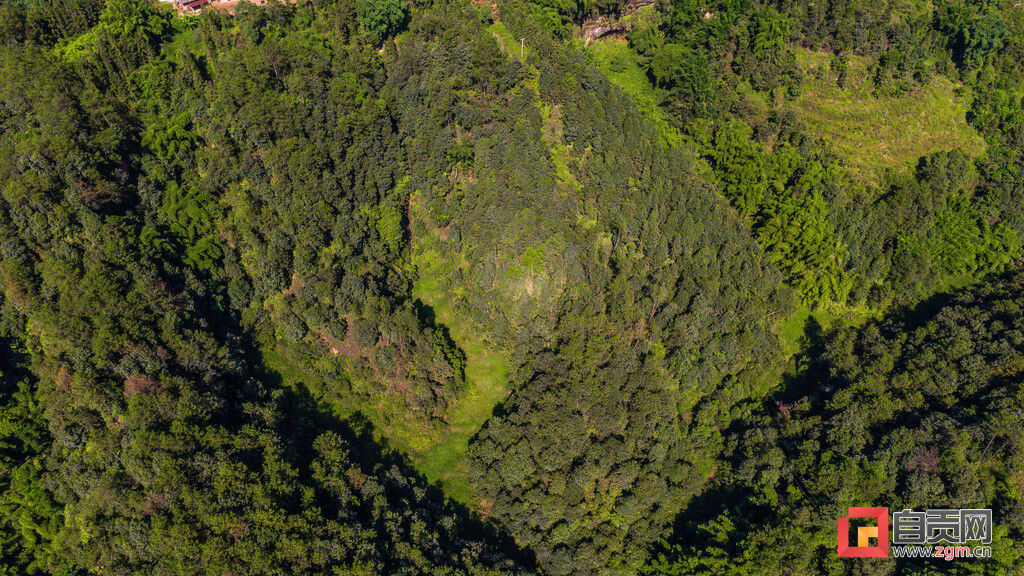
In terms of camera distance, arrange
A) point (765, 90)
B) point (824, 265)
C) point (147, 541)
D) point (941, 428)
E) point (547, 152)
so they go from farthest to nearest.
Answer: point (765, 90) → point (824, 265) → point (547, 152) → point (941, 428) → point (147, 541)

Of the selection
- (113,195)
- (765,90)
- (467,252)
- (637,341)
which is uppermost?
(765,90)

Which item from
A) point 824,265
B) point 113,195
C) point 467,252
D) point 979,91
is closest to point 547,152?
point 467,252

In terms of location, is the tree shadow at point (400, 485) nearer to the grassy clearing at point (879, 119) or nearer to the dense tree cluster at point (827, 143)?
the dense tree cluster at point (827, 143)

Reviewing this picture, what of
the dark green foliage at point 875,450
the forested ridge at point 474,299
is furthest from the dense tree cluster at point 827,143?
the dark green foliage at point 875,450

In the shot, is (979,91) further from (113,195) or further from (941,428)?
(113,195)

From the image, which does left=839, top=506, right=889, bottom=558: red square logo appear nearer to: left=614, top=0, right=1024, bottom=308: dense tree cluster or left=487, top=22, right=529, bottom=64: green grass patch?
left=614, top=0, right=1024, bottom=308: dense tree cluster
